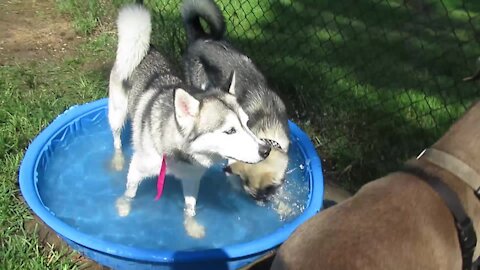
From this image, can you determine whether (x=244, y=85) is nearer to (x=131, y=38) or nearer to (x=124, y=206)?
(x=131, y=38)

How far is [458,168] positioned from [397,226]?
0.36 metres

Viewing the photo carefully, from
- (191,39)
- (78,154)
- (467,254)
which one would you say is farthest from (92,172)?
(467,254)

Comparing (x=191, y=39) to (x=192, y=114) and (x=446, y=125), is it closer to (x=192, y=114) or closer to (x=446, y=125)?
(x=192, y=114)

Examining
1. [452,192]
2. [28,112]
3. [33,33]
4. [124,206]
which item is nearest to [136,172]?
[124,206]

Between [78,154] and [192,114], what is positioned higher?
[192,114]

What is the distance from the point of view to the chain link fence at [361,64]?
439cm

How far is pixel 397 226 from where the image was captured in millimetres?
2209

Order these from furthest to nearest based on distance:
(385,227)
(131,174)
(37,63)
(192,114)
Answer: (37,63) → (131,174) → (192,114) → (385,227)

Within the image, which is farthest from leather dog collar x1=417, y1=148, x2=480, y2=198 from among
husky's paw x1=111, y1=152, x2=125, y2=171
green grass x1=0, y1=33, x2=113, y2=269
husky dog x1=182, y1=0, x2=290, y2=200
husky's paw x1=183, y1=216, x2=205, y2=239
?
husky's paw x1=111, y1=152, x2=125, y2=171

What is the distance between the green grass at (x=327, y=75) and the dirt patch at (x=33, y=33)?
14 centimetres

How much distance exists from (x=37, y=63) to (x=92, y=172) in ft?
4.60

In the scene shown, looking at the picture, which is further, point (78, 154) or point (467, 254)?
point (78, 154)

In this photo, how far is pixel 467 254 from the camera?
2.31 meters

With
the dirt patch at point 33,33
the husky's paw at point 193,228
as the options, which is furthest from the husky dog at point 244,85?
the dirt patch at point 33,33
